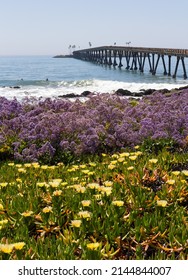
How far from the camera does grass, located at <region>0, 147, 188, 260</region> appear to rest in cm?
336

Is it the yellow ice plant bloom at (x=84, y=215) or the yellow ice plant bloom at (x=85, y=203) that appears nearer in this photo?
the yellow ice plant bloom at (x=84, y=215)

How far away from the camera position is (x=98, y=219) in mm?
3740

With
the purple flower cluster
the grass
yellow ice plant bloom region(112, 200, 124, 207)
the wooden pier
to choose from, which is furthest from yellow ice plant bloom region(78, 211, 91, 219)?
the wooden pier

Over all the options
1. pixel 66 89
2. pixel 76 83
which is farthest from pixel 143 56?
pixel 66 89

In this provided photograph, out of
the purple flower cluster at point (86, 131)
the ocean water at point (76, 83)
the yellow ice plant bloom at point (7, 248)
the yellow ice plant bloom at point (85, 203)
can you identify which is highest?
the yellow ice plant bloom at point (85, 203)

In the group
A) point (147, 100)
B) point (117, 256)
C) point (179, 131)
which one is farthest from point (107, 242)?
point (147, 100)

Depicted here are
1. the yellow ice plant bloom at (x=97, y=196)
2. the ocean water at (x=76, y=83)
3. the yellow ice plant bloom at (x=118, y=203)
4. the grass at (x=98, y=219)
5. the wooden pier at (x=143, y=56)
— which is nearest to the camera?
the grass at (x=98, y=219)

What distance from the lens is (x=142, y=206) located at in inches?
166

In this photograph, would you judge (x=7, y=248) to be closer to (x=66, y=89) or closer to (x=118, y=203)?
(x=118, y=203)

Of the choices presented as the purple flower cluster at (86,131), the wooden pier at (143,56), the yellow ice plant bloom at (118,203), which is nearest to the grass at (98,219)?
the yellow ice plant bloom at (118,203)

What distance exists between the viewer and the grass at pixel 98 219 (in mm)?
3360

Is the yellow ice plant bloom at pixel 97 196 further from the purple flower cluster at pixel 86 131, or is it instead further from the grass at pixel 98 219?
the purple flower cluster at pixel 86 131
